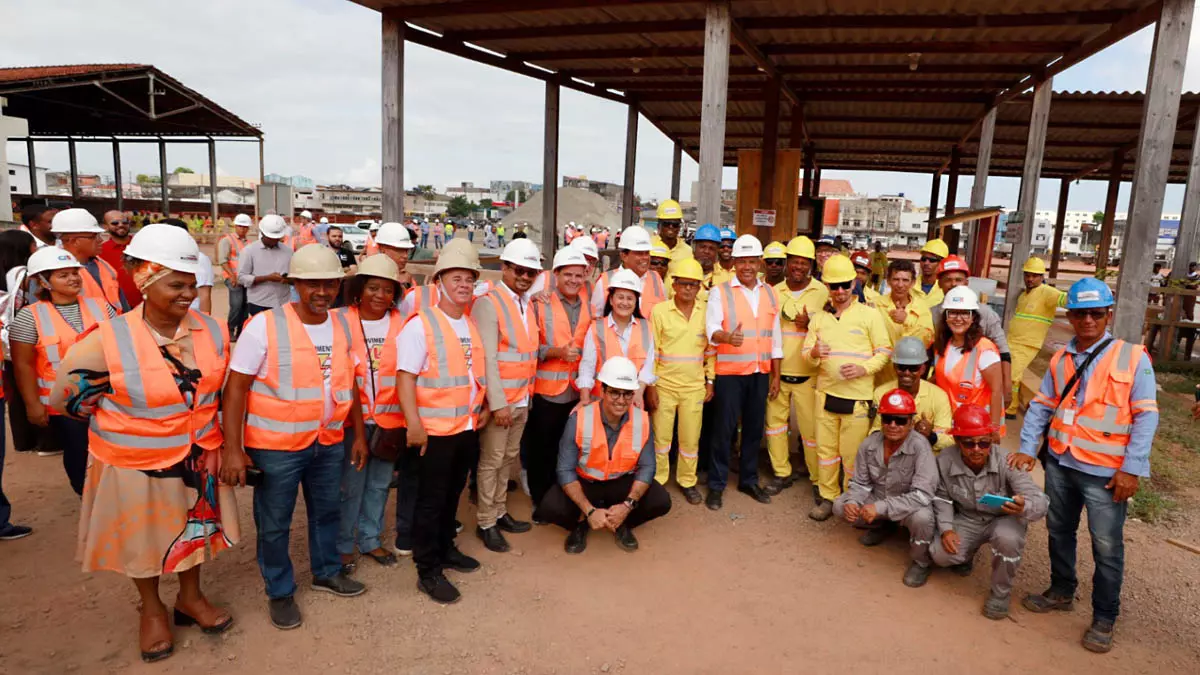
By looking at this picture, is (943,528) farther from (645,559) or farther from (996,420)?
(645,559)

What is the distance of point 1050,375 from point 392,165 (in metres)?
7.03

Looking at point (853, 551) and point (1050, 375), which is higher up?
point (1050, 375)

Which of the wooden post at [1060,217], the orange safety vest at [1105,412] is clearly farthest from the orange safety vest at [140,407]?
the wooden post at [1060,217]

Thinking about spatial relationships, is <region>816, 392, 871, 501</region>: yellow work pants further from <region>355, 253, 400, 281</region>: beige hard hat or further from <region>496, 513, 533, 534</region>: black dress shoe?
<region>355, 253, 400, 281</region>: beige hard hat

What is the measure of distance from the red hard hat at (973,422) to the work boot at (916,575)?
2.84 ft

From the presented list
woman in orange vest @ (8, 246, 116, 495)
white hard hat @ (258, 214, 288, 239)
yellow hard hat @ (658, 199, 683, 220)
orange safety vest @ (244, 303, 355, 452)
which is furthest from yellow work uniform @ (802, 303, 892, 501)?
white hard hat @ (258, 214, 288, 239)

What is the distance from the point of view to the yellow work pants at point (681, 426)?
191 inches

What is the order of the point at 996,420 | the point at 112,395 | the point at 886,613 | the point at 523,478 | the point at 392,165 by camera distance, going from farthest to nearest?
A: the point at 392,165 < the point at 523,478 < the point at 996,420 < the point at 886,613 < the point at 112,395

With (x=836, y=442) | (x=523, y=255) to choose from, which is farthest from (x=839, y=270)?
(x=523, y=255)

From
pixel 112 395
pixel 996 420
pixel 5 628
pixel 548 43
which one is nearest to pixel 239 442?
pixel 112 395

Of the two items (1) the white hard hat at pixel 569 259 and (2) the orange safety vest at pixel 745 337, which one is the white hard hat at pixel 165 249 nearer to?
(1) the white hard hat at pixel 569 259

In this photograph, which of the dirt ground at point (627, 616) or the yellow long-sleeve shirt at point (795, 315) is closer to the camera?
the dirt ground at point (627, 616)

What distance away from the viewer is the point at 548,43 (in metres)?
9.47

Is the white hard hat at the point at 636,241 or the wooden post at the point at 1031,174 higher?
the wooden post at the point at 1031,174
